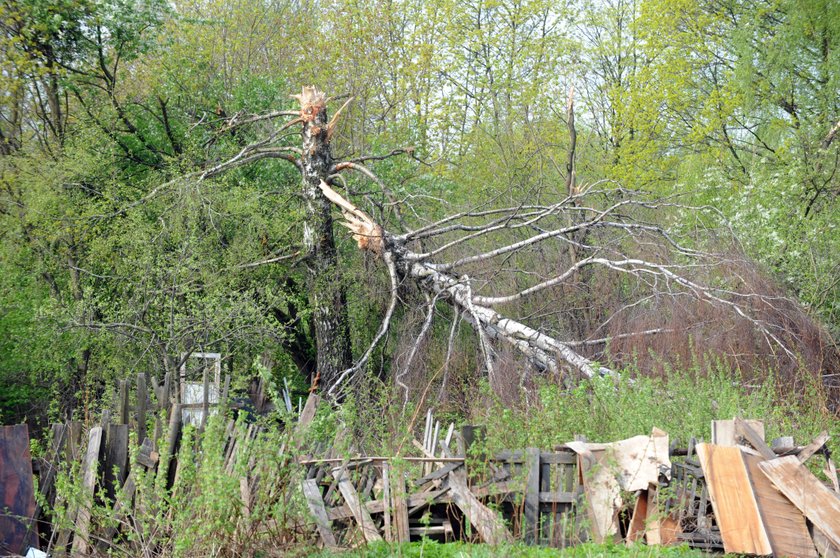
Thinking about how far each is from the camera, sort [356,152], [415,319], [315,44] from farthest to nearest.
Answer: [315,44] < [356,152] < [415,319]

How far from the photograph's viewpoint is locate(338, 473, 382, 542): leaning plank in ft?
22.9

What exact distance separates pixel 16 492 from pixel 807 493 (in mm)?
6110

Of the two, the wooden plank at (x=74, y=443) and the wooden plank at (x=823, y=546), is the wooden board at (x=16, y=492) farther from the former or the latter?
the wooden plank at (x=823, y=546)

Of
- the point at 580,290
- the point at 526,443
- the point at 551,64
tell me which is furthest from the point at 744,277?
the point at 551,64

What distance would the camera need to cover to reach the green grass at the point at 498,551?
625cm

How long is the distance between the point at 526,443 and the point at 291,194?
756cm

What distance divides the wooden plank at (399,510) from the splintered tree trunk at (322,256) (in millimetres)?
6422

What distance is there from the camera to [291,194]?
14789 mm

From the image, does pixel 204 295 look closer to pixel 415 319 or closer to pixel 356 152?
pixel 415 319

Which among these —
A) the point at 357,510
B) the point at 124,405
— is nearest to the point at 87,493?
the point at 357,510

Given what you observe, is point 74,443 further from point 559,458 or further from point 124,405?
point 559,458

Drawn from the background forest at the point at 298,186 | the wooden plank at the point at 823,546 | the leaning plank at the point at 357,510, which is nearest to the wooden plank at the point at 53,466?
the background forest at the point at 298,186

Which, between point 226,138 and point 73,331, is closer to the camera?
point 73,331

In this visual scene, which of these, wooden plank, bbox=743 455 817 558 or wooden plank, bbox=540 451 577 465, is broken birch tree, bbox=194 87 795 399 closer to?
wooden plank, bbox=540 451 577 465
